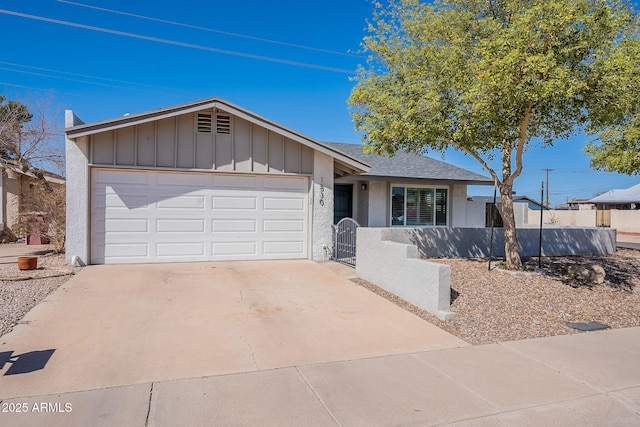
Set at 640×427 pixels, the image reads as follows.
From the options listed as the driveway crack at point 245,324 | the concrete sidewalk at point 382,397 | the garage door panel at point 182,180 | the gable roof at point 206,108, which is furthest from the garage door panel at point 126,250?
the concrete sidewalk at point 382,397

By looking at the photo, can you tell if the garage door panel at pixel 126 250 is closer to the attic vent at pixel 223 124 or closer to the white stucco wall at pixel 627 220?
the attic vent at pixel 223 124

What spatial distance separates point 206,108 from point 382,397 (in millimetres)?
8146

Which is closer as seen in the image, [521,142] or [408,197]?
[521,142]

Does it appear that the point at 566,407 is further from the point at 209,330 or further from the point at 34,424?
the point at 34,424

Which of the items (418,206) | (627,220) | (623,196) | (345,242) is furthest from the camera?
(623,196)

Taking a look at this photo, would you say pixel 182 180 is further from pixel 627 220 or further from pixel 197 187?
pixel 627 220

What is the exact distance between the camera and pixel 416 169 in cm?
1589

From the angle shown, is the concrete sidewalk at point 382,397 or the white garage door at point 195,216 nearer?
Answer: the concrete sidewalk at point 382,397

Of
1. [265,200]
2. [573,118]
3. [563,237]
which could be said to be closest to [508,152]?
[573,118]

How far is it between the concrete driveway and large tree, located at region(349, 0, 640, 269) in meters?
3.58

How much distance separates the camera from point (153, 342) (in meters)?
4.77

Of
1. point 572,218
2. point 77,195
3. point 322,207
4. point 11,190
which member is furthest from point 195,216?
point 572,218

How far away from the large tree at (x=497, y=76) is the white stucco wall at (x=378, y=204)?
6.15 meters

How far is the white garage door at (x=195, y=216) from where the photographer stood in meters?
9.58
